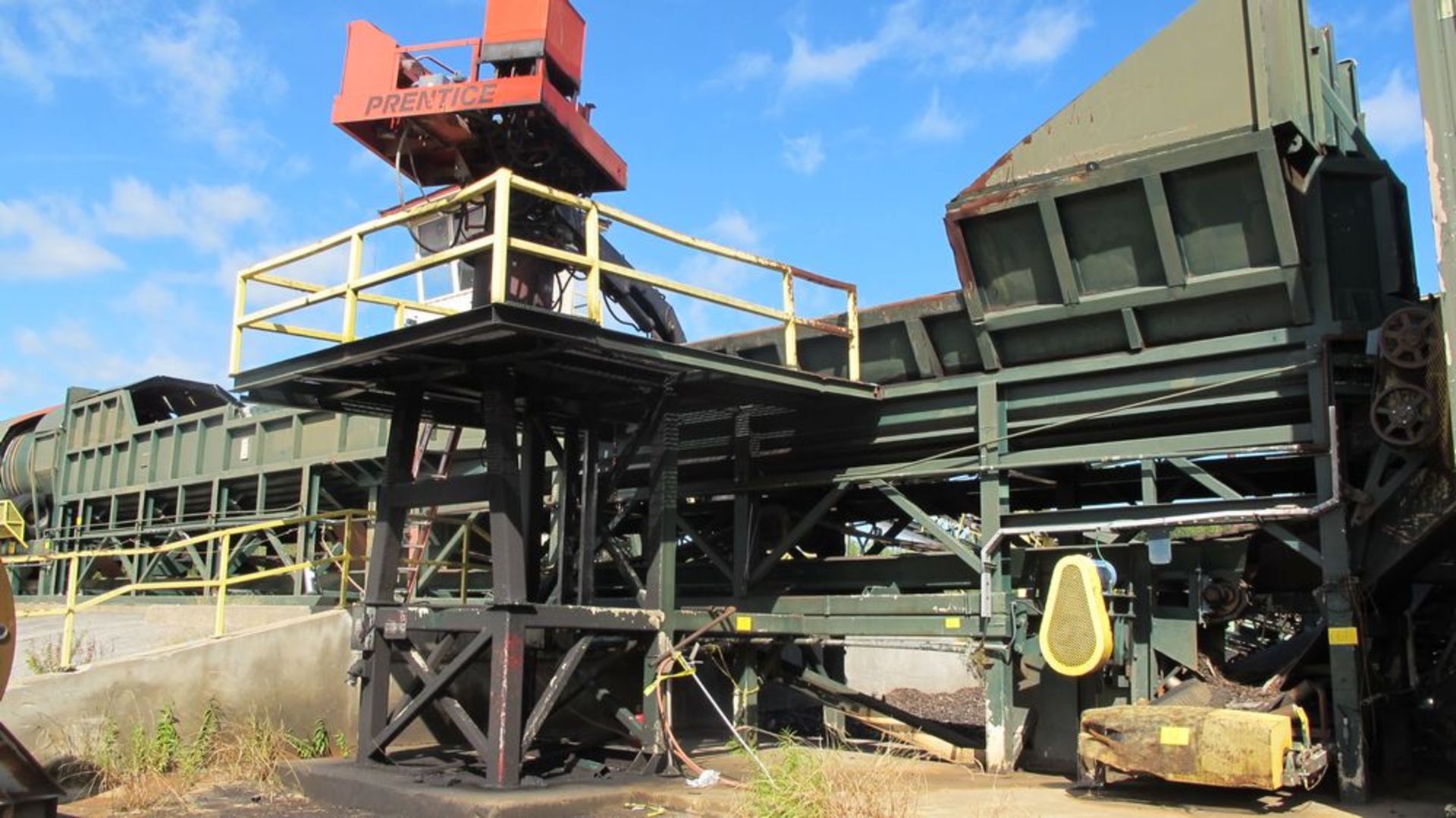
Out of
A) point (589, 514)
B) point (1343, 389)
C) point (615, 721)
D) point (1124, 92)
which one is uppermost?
point (1124, 92)

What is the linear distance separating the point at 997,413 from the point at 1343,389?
2.42 m

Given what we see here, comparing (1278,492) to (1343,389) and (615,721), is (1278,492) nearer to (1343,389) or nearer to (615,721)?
(1343,389)

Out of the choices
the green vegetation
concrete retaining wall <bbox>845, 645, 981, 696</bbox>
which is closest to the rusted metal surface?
the green vegetation

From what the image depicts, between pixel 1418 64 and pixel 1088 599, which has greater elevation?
pixel 1418 64

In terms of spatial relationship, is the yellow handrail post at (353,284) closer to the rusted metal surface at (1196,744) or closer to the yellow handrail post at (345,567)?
the yellow handrail post at (345,567)

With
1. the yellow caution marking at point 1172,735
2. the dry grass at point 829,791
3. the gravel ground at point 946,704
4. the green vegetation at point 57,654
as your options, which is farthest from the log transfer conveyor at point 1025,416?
the gravel ground at point 946,704

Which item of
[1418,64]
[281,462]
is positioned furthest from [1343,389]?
[281,462]

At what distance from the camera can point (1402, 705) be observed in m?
8.09

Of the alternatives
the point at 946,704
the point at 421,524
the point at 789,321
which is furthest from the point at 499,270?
the point at 946,704

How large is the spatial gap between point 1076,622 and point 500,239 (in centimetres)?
439

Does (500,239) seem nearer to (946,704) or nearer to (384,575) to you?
(384,575)

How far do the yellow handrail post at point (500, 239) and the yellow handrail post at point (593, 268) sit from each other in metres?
0.62

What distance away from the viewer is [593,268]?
751cm

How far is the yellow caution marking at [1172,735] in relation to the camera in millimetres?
6781
